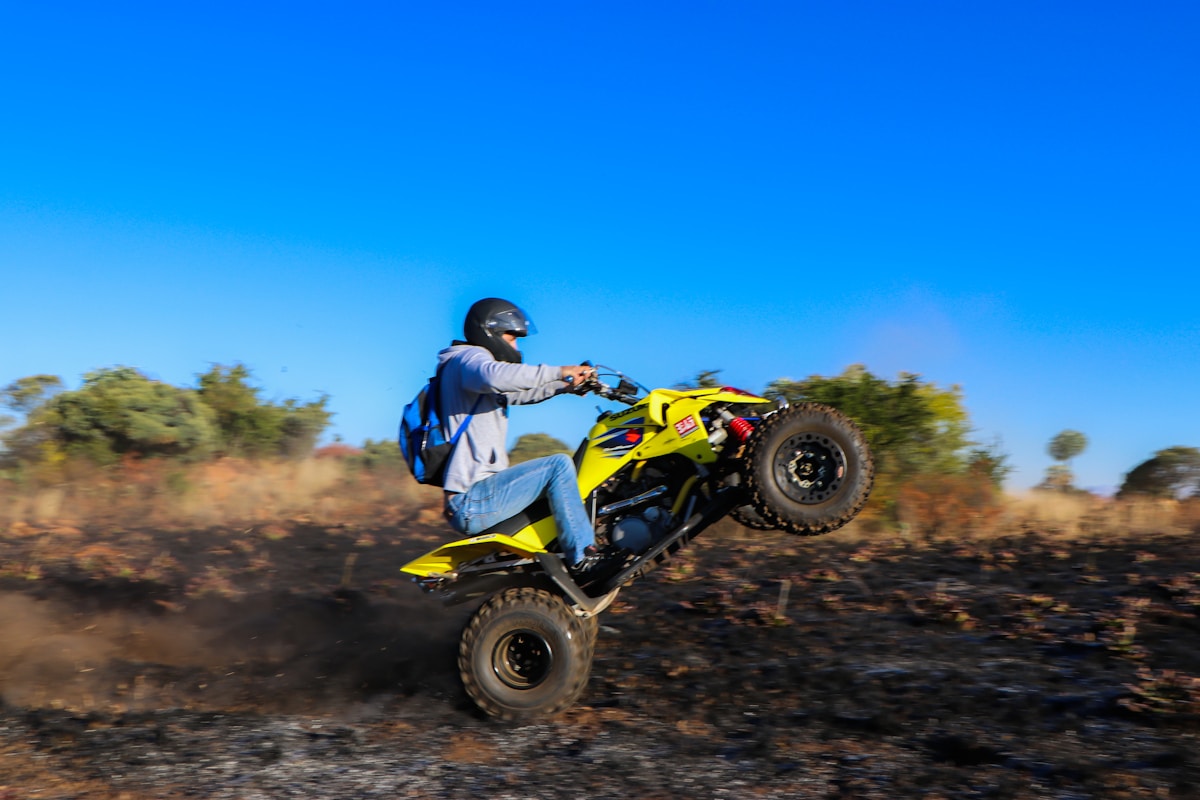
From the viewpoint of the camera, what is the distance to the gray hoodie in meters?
5.68

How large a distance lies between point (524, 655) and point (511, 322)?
193 centimetres

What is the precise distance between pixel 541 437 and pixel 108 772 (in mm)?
12390

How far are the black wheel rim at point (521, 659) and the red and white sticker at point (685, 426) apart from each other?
139cm

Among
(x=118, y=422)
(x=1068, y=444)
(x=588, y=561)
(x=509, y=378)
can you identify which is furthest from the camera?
(x=1068, y=444)

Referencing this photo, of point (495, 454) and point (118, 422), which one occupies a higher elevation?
point (118, 422)

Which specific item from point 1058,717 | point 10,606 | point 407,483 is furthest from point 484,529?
point 407,483

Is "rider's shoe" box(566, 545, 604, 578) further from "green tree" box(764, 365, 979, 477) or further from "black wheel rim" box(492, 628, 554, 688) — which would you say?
"green tree" box(764, 365, 979, 477)

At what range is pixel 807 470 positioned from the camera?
601cm

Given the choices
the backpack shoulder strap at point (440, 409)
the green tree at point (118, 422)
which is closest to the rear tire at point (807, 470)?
the backpack shoulder strap at point (440, 409)

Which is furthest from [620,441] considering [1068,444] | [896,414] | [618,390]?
[1068,444]

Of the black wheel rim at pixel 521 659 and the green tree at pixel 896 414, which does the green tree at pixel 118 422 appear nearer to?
the green tree at pixel 896 414

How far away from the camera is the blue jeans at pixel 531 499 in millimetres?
5910

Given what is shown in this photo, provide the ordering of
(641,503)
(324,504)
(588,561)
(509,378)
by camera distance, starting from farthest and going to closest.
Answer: (324,504) < (641,503) < (588,561) < (509,378)

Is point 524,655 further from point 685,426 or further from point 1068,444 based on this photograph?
point 1068,444
